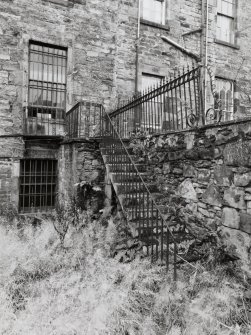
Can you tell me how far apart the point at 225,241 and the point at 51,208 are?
18.3 ft

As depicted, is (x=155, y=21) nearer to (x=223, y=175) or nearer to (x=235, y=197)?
(x=223, y=175)

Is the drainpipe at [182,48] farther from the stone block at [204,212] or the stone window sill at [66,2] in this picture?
the stone block at [204,212]

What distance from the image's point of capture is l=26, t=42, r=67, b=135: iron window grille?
320 inches

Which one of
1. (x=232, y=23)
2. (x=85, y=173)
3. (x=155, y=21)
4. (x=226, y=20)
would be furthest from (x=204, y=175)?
(x=232, y=23)

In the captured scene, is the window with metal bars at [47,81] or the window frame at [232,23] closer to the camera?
the window with metal bars at [47,81]

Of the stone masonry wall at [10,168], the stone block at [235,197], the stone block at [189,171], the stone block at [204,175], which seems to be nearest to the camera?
the stone block at [235,197]

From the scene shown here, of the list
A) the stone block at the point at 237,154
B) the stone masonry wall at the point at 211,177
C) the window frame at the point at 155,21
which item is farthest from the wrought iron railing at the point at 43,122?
the stone block at the point at 237,154

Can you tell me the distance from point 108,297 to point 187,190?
2.62 meters

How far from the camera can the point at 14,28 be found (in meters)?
7.73

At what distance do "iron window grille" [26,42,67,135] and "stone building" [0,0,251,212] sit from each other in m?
0.03

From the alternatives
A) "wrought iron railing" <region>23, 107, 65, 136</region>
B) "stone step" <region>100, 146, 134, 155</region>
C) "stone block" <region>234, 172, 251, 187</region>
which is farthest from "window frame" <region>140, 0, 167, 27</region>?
"stone block" <region>234, 172, 251, 187</region>

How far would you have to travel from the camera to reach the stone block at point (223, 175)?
422 cm

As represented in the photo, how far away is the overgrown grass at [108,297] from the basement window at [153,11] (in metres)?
8.73

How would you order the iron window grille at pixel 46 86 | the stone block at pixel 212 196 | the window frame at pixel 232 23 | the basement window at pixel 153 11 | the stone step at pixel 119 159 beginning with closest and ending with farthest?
1. the stone block at pixel 212 196
2. the stone step at pixel 119 159
3. the iron window grille at pixel 46 86
4. the basement window at pixel 153 11
5. the window frame at pixel 232 23
